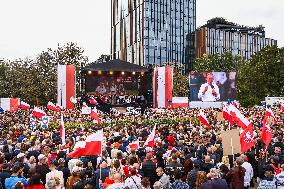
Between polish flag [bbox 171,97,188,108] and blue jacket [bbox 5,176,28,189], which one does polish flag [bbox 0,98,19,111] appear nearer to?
polish flag [bbox 171,97,188,108]

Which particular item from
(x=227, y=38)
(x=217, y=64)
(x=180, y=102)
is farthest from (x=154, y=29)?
(x=180, y=102)

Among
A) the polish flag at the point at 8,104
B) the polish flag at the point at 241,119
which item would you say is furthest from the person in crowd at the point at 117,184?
the polish flag at the point at 8,104

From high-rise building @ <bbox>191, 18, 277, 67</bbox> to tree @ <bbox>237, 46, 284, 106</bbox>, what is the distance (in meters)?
62.2

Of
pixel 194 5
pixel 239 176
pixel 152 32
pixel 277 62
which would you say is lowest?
pixel 239 176

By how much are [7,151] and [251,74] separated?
5318 centimetres

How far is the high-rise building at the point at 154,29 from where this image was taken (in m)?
113

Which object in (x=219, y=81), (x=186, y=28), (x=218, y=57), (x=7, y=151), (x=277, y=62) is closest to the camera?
(x=7, y=151)

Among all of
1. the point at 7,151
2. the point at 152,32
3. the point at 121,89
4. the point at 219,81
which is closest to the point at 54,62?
the point at 121,89

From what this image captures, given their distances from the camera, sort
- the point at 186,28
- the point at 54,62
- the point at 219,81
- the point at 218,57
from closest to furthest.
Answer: the point at 219,81
the point at 54,62
the point at 218,57
the point at 186,28

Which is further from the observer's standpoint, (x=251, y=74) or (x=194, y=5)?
(x=194, y=5)

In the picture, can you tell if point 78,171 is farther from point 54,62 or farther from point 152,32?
point 152,32

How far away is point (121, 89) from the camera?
4997 centimetres

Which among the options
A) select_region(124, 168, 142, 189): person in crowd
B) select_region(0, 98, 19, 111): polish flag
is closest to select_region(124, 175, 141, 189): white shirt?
select_region(124, 168, 142, 189): person in crowd

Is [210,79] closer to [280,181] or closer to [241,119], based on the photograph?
[241,119]
